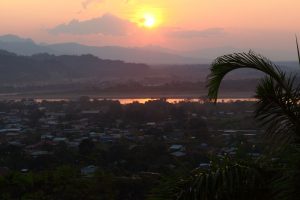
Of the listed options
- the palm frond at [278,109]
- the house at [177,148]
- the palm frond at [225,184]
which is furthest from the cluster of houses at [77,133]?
the palm frond at [225,184]

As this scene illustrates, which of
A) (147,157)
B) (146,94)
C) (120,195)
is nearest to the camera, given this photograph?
(120,195)

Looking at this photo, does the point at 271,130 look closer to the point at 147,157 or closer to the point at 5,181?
the point at 5,181

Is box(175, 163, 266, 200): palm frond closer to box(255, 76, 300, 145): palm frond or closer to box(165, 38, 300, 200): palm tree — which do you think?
box(165, 38, 300, 200): palm tree

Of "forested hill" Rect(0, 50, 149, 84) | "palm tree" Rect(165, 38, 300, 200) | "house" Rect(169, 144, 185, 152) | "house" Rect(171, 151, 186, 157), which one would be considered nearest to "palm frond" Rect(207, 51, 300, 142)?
"palm tree" Rect(165, 38, 300, 200)

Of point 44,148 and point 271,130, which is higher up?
point 271,130

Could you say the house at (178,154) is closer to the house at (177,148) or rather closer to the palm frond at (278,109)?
the house at (177,148)

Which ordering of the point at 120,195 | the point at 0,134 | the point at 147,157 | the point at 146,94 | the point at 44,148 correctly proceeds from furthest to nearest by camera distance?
the point at 146,94 → the point at 0,134 → the point at 44,148 → the point at 147,157 → the point at 120,195

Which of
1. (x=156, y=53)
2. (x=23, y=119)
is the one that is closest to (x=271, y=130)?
(x=23, y=119)
